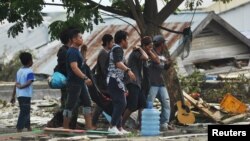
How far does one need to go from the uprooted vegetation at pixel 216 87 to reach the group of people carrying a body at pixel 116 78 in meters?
5.09

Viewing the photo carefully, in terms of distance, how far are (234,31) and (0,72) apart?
1025 centimetres

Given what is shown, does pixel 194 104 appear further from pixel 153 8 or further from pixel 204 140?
pixel 204 140

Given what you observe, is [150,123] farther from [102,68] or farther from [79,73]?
[102,68]

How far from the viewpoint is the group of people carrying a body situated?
988 centimetres

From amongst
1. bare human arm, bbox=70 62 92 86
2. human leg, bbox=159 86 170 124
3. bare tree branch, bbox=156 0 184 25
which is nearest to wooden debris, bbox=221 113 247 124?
human leg, bbox=159 86 170 124

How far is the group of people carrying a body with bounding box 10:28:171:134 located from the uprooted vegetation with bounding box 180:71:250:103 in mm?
5085

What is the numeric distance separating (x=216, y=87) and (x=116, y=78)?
719cm

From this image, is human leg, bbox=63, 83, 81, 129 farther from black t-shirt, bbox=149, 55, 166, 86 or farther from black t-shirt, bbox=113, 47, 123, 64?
black t-shirt, bbox=149, 55, 166, 86

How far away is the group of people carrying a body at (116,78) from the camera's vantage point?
Answer: 9883mm

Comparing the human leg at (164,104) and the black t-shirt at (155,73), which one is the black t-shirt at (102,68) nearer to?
the black t-shirt at (155,73)

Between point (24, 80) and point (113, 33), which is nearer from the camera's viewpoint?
point (24, 80)

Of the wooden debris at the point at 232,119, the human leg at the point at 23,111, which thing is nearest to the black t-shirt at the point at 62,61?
the human leg at the point at 23,111

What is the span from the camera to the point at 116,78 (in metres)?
9.93

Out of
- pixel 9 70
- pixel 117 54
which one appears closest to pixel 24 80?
pixel 117 54
